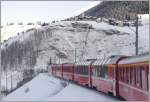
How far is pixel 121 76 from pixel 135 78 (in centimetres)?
460

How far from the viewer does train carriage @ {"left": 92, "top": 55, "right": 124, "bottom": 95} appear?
24728 mm

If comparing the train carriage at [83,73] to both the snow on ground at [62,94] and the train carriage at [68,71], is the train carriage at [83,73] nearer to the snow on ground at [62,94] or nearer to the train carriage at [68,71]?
the snow on ground at [62,94]

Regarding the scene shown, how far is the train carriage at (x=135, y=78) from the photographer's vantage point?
606 inches

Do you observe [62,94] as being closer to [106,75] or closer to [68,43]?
[106,75]

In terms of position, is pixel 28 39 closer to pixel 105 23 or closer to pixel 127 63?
pixel 105 23

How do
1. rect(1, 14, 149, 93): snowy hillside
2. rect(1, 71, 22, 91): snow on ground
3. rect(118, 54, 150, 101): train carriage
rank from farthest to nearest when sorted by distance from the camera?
rect(1, 14, 149, 93): snowy hillside → rect(1, 71, 22, 91): snow on ground → rect(118, 54, 150, 101): train carriage

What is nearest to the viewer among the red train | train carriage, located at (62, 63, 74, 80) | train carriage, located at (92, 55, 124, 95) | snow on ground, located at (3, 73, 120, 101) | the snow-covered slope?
the red train

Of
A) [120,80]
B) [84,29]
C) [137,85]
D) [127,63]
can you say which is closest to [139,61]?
[137,85]

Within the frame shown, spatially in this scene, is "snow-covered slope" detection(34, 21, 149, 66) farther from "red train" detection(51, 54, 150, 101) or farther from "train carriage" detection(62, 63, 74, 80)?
"red train" detection(51, 54, 150, 101)

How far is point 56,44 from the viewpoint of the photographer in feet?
491

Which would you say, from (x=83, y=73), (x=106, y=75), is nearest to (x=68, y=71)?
(x=83, y=73)

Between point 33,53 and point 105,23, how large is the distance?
1649 inches

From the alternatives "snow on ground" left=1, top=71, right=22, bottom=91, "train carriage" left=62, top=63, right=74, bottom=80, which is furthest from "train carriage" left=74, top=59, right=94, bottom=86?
"snow on ground" left=1, top=71, right=22, bottom=91

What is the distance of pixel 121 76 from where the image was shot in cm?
2205
